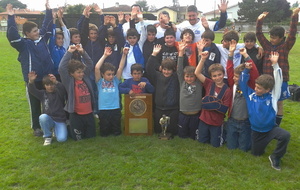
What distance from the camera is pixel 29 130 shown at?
5508 millimetres

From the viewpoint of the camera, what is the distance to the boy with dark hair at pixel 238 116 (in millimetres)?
4363

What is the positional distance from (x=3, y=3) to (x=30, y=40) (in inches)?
4615

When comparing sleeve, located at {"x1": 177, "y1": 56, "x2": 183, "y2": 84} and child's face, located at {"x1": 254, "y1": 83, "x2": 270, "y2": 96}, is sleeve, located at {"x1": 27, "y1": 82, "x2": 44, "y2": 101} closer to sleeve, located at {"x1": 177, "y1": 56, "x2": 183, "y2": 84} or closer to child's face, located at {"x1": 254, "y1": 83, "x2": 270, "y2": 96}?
sleeve, located at {"x1": 177, "y1": 56, "x2": 183, "y2": 84}

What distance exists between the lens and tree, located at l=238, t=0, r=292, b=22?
1954 inches

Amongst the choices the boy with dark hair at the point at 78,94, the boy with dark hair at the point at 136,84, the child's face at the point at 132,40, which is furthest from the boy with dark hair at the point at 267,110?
the boy with dark hair at the point at 78,94

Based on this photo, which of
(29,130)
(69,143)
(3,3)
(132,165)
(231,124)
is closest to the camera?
(132,165)

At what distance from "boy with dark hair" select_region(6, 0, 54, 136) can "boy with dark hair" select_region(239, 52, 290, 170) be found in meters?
3.39

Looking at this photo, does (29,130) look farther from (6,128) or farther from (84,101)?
(84,101)

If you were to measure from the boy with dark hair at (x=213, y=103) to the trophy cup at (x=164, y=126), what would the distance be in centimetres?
57

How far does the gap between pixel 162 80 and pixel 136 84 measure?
0.50 m

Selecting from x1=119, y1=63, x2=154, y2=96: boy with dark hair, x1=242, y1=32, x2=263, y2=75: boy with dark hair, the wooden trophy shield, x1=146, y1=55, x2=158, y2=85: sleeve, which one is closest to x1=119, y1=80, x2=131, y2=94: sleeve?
x1=119, y1=63, x2=154, y2=96: boy with dark hair

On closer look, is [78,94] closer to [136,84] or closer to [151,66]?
[136,84]

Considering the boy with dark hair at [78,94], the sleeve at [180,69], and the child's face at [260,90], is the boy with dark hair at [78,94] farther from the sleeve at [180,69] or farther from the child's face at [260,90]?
the child's face at [260,90]

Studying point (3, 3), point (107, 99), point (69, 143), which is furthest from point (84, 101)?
point (3, 3)
